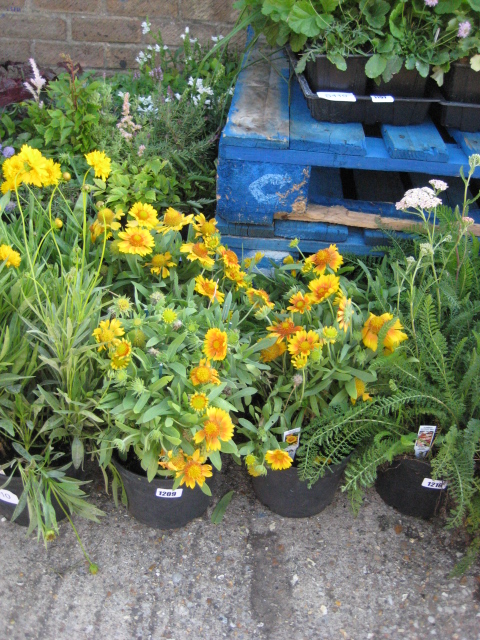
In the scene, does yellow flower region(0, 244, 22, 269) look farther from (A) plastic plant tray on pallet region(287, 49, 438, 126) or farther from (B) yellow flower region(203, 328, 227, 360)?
(A) plastic plant tray on pallet region(287, 49, 438, 126)

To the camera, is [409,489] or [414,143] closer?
[409,489]

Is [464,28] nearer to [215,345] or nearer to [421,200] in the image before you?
[421,200]

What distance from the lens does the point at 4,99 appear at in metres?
2.30

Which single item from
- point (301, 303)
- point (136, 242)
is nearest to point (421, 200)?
point (301, 303)

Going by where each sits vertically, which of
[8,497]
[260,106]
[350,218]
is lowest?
[8,497]

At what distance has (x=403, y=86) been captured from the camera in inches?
72.8

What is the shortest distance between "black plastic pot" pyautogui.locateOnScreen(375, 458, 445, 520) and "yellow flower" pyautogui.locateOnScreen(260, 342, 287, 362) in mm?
445

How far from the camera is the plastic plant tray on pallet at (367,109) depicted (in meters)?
1.84

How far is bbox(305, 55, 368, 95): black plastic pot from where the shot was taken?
179cm

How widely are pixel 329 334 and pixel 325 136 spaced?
698 millimetres

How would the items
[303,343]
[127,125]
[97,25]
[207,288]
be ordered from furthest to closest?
[97,25] < [127,125] < [207,288] < [303,343]

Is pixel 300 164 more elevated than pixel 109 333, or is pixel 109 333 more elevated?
pixel 300 164

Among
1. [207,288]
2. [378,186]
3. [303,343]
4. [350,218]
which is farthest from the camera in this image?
[378,186]

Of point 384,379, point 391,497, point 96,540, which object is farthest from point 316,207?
point 96,540
